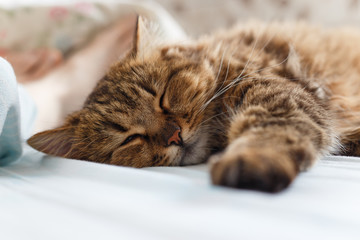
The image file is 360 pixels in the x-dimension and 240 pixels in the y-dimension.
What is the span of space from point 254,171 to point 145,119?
0.59 metres

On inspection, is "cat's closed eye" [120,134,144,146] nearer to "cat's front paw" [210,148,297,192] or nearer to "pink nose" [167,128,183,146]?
"pink nose" [167,128,183,146]

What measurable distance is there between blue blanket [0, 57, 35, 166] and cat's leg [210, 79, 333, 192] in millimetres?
743

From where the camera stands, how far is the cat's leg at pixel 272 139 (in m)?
0.64

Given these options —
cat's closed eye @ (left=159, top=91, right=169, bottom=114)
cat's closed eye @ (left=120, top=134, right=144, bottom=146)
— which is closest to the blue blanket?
cat's closed eye @ (left=120, top=134, right=144, bottom=146)

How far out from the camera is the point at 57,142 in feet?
4.06

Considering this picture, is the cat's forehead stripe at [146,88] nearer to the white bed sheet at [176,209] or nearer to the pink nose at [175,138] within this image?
the pink nose at [175,138]

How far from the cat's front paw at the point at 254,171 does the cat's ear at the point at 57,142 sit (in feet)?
2.52

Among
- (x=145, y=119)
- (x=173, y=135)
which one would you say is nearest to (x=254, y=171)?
(x=173, y=135)

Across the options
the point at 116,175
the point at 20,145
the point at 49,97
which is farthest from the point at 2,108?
the point at 49,97

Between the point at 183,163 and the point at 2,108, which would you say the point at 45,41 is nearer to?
the point at 2,108

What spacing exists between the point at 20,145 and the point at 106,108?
1.14 ft

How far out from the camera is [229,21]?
2.81 metres

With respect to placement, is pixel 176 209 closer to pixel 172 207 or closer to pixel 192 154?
pixel 172 207

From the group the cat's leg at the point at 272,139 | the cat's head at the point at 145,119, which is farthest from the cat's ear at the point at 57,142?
the cat's leg at the point at 272,139
